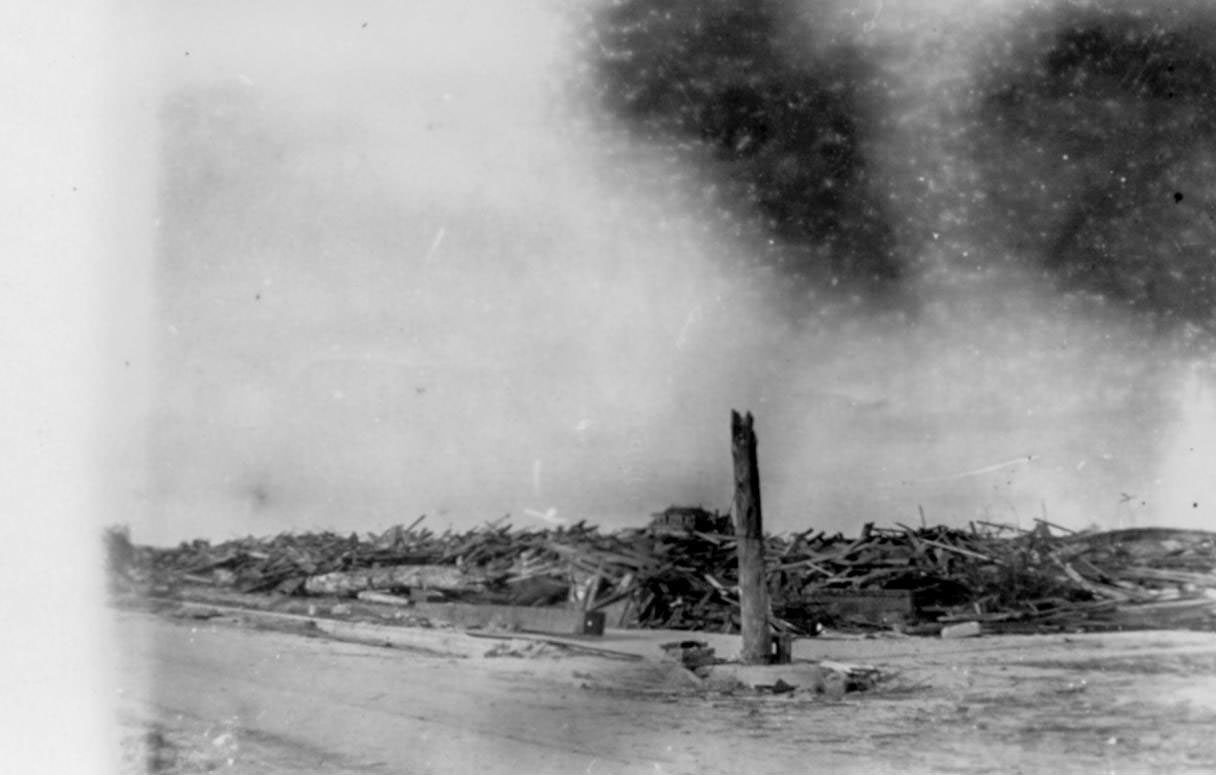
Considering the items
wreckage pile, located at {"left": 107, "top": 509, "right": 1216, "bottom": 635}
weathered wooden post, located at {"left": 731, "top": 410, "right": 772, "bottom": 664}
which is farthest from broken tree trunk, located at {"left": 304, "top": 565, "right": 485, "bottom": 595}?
weathered wooden post, located at {"left": 731, "top": 410, "right": 772, "bottom": 664}

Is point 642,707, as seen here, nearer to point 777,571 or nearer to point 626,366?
point 777,571

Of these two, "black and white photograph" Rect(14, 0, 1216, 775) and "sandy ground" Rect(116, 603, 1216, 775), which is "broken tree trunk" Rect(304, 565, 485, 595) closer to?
"black and white photograph" Rect(14, 0, 1216, 775)

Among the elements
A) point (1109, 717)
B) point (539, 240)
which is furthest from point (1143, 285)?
point (539, 240)

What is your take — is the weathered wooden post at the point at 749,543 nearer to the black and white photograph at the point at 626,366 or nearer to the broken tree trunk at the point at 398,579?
the black and white photograph at the point at 626,366

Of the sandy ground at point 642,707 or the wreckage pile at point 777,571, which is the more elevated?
the wreckage pile at point 777,571

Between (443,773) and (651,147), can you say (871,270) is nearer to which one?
(651,147)

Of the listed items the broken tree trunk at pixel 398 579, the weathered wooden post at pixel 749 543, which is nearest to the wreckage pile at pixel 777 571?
the broken tree trunk at pixel 398 579
